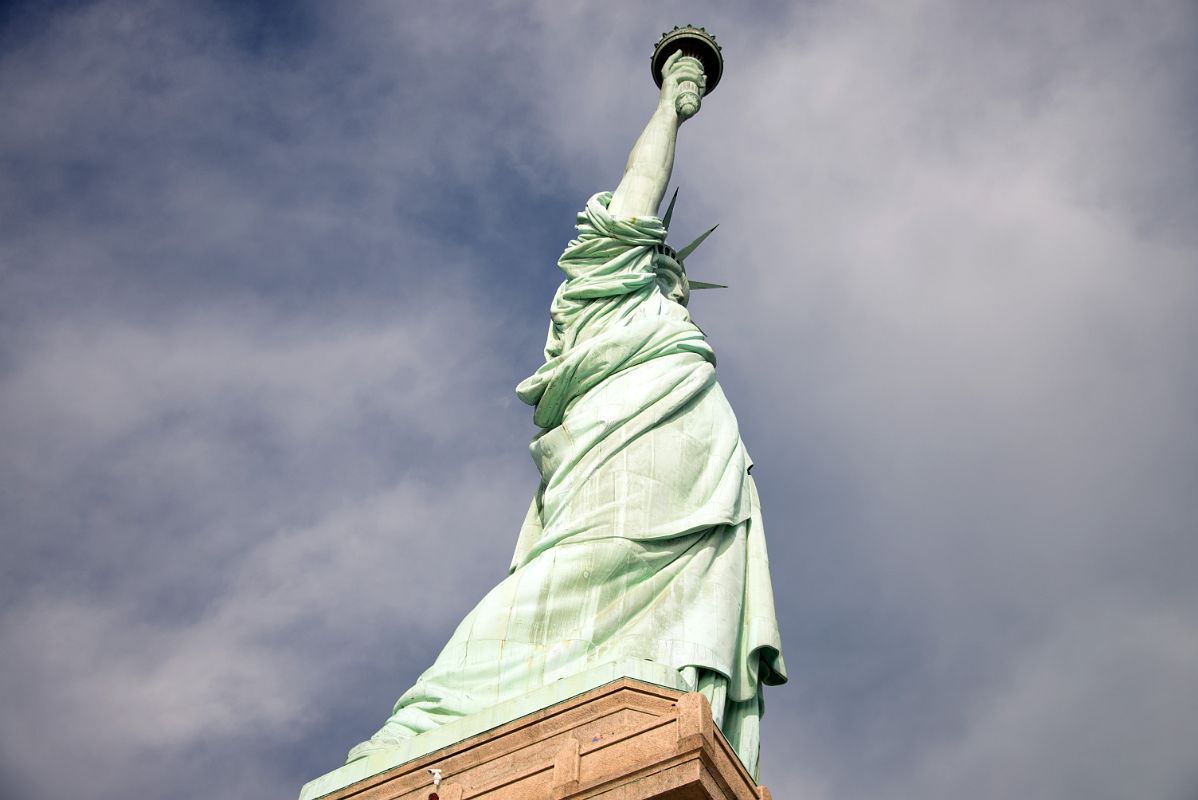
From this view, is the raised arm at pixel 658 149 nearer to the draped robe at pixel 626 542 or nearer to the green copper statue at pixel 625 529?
the green copper statue at pixel 625 529

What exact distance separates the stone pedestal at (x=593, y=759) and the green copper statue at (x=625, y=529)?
3.26 ft

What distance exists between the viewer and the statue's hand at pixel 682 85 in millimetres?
19781

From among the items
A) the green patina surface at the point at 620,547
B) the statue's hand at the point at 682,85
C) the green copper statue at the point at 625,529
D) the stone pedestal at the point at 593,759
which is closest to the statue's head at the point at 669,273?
the green copper statue at the point at 625,529

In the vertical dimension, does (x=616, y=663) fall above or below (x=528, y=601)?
below

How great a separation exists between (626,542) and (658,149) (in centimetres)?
689

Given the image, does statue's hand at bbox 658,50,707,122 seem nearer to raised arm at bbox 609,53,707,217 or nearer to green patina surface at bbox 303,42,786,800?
raised arm at bbox 609,53,707,217

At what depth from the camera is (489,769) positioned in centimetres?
1046

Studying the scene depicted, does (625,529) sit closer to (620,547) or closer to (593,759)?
(620,547)

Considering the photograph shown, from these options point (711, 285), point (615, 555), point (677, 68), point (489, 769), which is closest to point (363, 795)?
point (489, 769)

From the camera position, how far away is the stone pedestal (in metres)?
9.47

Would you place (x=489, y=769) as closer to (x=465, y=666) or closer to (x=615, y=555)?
(x=465, y=666)

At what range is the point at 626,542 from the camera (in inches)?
519

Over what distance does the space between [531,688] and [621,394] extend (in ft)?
12.0

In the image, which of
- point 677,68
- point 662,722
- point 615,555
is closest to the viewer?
point 662,722
